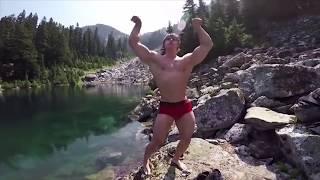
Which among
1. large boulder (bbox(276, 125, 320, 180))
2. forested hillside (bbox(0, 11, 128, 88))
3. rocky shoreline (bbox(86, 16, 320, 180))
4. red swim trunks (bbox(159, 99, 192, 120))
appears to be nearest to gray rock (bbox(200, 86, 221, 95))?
rocky shoreline (bbox(86, 16, 320, 180))

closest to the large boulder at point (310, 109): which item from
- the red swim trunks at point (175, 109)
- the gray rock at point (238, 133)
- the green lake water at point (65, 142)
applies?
the gray rock at point (238, 133)

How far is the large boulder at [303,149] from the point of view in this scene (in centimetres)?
922

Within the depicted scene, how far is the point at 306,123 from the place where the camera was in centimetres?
1080

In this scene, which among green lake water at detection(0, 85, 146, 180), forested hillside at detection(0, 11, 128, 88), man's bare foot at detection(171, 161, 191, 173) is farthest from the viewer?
forested hillside at detection(0, 11, 128, 88)

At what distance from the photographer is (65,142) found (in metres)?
27.3

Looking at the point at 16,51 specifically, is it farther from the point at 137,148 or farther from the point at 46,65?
the point at 137,148

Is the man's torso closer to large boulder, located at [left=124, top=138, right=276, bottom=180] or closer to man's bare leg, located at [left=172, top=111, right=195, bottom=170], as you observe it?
man's bare leg, located at [left=172, top=111, right=195, bottom=170]

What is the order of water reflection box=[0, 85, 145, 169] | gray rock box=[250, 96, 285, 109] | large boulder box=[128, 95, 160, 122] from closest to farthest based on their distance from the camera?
gray rock box=[250, 96, 285, 109]
water reflection box=[0, 85, 145, 169]
large boulder box=[128, 95, 160, 122]

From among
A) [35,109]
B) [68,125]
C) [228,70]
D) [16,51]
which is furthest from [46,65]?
[228,70]

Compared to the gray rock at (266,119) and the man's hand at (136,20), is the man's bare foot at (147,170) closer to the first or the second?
the man's hand at (136,20)

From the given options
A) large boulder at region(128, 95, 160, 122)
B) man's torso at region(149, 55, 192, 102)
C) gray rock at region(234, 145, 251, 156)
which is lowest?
large boulder at region(128, 95, 160, 122)

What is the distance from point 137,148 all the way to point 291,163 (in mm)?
13682

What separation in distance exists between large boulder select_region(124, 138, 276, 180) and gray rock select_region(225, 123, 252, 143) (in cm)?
90

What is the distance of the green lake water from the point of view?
19.8 meters
